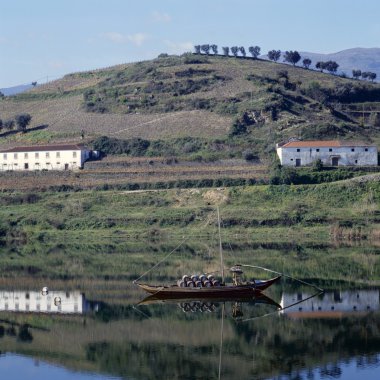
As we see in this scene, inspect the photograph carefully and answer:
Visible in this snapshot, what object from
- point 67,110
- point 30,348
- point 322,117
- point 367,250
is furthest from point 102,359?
point 67,110

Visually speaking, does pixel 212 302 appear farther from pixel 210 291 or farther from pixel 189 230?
pixel 189 230

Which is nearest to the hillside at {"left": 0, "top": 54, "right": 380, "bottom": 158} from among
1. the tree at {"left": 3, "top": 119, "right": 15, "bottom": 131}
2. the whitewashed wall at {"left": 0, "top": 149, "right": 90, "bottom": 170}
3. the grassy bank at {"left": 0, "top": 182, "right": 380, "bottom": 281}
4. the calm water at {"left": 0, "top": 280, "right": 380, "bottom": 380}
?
the tree at {"left": 3, "top": 119, "right": 15, "bottom": 131}

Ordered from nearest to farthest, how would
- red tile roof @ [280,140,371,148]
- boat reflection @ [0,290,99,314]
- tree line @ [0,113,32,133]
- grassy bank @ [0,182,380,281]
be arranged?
1. boat reflection @ [0,290,99,314]
2. grassy bank @ [0,182,380,281]
3. red tile roof @ [280,140,371,148]
4. tree line @ [0,113,32,133]

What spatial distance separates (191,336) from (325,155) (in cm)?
5355

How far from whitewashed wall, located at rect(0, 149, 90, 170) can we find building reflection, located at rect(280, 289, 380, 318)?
169 feet

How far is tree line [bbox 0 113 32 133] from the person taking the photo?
379 feet

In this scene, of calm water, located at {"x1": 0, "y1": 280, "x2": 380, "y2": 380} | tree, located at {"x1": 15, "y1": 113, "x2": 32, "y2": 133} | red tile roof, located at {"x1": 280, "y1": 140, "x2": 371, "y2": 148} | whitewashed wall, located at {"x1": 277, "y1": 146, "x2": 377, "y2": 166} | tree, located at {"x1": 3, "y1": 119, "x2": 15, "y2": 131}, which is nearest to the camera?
calm water, located at {"x1": 0, "y1": 280, "x2": 380, "y2": 380}

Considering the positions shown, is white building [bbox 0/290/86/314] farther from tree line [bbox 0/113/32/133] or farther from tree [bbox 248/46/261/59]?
tree [bbox 248/46/261/59]

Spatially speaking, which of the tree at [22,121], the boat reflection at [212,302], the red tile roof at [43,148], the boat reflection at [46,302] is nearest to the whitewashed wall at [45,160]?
the red tile roof at [43,148]

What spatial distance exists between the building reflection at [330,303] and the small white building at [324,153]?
41.9 metres

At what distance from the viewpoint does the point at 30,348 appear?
1476 inches

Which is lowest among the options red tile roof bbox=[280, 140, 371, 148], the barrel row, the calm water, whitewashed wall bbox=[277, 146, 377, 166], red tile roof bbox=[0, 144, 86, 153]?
the calm water

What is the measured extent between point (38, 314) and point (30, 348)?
7.15m

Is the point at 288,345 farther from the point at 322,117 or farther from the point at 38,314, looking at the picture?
the point at 322,117
